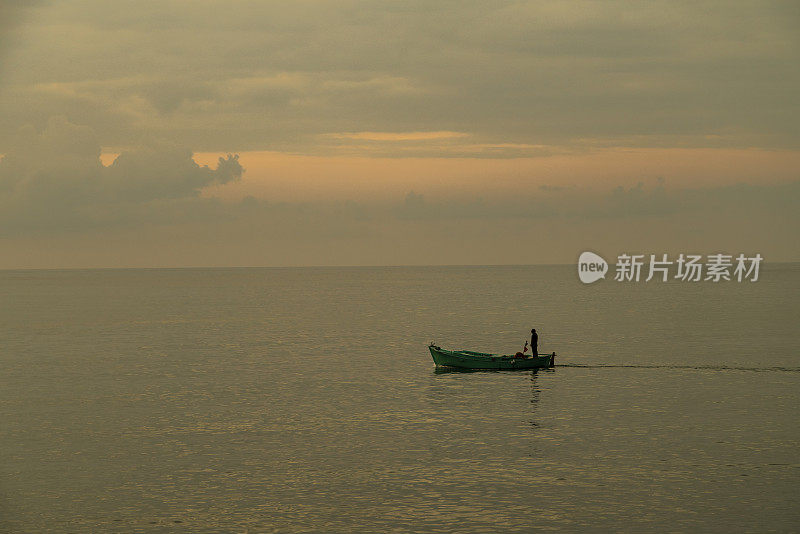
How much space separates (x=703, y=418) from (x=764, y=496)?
16.1m

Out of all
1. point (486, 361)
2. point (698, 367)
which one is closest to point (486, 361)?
point (486, 361)

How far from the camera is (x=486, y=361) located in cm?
6919

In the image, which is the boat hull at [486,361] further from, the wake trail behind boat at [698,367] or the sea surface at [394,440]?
the wake trail behind boat at [698,367]

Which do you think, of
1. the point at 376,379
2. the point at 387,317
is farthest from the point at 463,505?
the point at 387,317

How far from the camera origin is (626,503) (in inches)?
1261

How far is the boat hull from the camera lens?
68125 mm

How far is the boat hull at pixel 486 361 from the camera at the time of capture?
68125 millimetres

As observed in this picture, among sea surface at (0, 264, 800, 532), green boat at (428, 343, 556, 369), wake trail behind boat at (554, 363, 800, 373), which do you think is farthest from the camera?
wake trail behind boat at (554, 363, 800, 373)

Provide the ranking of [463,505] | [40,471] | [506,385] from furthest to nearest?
[506,385] → [40,471] → [463,505]

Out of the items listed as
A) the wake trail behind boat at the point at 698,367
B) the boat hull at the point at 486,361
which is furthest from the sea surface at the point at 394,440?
the boat hull at the point at 486,361

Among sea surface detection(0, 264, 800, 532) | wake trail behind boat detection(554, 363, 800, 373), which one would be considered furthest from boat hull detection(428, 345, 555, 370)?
wake trail behind boat detection(554, 363, 800, 373)

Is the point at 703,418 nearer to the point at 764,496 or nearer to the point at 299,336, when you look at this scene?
the point at 764,496

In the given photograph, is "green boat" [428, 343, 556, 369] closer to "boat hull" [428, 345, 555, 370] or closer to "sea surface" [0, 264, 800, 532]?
"boat hull" [428, 345, 555, 370]

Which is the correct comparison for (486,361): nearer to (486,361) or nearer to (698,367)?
(486,361)
